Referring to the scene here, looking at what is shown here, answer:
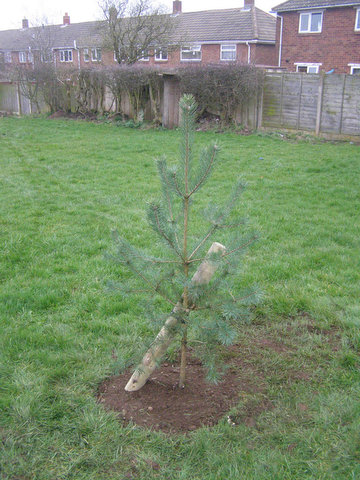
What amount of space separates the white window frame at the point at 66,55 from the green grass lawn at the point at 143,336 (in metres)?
35.4

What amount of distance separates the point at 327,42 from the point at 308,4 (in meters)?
2.29

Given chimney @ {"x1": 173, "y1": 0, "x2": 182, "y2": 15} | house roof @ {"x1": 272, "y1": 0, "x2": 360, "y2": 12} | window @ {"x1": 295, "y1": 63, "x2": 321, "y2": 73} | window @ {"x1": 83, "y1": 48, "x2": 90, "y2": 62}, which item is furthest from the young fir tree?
chimney @ {"x1": 173, "y1": 0, "x2": 182, "y2": 15}

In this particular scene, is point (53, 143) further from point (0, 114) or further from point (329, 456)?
point (329, 456)

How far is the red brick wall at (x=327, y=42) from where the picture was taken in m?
24.1

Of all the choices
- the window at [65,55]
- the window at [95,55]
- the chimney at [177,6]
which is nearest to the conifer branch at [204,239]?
the window at [95,55]

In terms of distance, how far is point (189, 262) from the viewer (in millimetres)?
2875

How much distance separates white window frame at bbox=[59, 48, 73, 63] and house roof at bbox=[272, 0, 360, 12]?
20578 mm

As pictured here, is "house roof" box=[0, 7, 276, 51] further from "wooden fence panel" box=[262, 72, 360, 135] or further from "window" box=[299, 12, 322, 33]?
"wooden fence panel" box=[262, 72, 360, 135]

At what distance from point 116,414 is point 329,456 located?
4.06 ft

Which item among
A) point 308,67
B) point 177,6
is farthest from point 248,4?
point 308,67

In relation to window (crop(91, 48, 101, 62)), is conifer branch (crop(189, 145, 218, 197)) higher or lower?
lower

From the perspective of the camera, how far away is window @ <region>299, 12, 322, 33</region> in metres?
25.1

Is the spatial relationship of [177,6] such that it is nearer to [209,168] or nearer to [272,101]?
[272,101]

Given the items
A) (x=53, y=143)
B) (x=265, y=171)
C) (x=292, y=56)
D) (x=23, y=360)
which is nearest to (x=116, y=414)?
(x=23, y=360)
